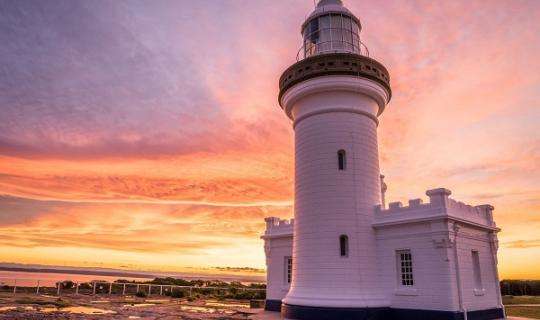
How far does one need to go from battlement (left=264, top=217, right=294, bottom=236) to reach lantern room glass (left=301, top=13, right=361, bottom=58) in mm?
8179

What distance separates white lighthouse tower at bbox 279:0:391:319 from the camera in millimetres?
14414

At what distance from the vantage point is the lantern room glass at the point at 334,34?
16.9 m

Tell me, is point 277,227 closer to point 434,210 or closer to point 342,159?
point 342,159

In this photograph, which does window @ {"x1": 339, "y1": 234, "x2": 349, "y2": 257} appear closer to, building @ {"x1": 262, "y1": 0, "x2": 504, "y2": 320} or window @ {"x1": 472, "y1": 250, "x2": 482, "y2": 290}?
building @ {"x1": 262, "y1": 0, "x2": 504, "y2": 320}

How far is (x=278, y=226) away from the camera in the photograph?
1994cm

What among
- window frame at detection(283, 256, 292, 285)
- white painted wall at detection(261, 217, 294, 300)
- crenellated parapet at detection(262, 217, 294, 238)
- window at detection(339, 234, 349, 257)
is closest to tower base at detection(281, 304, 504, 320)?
window at detection(339, 234, 349, 257)

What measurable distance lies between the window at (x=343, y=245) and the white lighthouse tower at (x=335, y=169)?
4cm

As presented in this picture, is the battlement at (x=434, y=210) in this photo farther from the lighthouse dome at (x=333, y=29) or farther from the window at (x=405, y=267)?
the lighthouse dome at (x=333, y=29)

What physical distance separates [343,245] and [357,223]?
993mm

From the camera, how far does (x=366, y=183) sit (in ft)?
51.4

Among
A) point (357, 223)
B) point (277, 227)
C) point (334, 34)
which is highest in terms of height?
point (334, 34)

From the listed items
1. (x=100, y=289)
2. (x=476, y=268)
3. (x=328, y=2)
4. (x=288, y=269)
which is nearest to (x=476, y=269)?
(x=476, y=268)

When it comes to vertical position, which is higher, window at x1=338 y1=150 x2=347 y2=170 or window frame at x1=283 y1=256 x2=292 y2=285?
window at x1=338 y1=150 x2=347 y2=170

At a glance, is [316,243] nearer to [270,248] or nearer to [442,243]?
[442,243]
